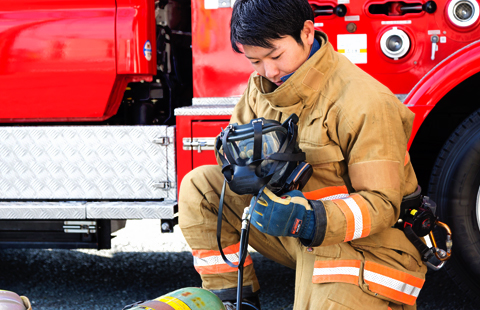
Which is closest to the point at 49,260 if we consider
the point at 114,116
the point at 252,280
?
the point at 114,116

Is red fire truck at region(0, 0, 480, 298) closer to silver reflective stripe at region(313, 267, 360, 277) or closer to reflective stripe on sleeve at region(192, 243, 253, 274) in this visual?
reflective stripe on sleeve at region(192, 243, 253, 274)

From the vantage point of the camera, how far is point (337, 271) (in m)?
1.73

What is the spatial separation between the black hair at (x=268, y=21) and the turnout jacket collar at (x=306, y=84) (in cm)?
10

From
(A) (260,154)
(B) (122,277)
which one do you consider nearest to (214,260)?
(A) (260,154)

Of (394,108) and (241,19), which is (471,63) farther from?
(241,19)

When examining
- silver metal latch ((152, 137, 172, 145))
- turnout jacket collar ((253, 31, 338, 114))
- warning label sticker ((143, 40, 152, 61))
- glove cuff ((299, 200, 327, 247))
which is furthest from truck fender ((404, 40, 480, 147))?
warning label sticker ((143, 40, 152, 61))

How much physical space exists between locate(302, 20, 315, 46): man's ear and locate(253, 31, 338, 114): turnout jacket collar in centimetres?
5

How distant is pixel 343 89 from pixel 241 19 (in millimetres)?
404

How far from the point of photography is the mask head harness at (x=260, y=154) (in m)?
1.59

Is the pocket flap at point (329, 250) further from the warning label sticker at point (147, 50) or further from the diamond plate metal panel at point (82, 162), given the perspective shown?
the warning label sticker at point (147, 50)

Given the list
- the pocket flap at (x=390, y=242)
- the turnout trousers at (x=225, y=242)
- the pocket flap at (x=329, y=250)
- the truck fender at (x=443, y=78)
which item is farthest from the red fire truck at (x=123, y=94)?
the pocket flap at (x=329, y=250)

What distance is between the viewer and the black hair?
65.5 inches

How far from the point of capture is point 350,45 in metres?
2.56

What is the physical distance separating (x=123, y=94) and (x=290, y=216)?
159cm
